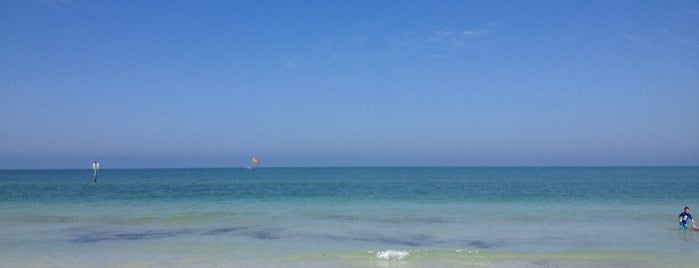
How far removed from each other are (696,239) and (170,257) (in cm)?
1615

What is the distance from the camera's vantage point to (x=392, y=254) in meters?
14.9

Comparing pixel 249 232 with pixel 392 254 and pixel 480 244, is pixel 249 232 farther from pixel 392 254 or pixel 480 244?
pixel 480 244

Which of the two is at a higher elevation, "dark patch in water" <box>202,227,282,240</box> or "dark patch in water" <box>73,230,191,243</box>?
"dark patch in water" <box>202,227,282,240</box>

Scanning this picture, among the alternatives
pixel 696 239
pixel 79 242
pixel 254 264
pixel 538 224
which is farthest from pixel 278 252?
pixel 696 239

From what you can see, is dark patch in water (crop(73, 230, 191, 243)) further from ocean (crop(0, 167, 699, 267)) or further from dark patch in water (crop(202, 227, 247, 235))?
dark patch in water (crop(202, 227, 247, 235))

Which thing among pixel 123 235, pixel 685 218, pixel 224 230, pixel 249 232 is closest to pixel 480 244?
pixel 249 232

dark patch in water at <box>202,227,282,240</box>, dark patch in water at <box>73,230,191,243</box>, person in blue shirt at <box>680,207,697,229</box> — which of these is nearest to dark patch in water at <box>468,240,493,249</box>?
dark patch in water at <box>202,227,282,240</box>

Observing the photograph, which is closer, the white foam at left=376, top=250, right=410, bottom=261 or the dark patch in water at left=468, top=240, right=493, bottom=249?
the white foam at left=376, top=250, right=410, bottom=261

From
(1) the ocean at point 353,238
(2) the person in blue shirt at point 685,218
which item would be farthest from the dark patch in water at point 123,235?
(2) the person in blue shirt at point 685,218

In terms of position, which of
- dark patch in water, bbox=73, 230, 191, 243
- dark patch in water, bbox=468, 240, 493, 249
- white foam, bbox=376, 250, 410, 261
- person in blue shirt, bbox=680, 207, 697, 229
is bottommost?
dark patch in water, bbox=73, 230, 191, 243

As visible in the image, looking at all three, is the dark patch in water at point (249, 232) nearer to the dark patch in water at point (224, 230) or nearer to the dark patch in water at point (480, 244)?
the dark patch in water at point (224, 230)

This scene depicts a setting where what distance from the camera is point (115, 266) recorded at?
13500 millimetres

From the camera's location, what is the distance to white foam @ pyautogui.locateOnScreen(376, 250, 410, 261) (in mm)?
14478

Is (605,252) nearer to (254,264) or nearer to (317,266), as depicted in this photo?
(317,266)
